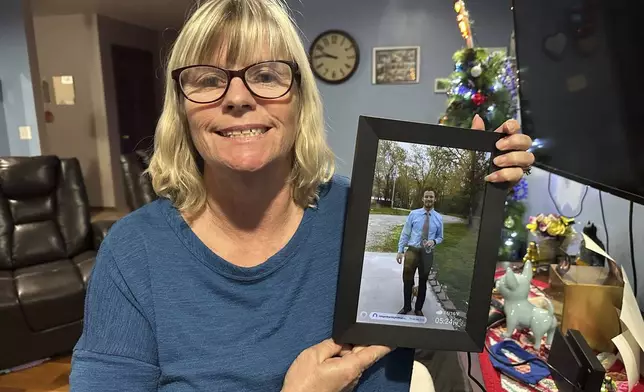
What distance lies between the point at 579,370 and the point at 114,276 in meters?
0.85

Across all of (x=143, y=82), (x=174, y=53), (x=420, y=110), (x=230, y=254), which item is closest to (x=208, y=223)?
(x=230, y=254)

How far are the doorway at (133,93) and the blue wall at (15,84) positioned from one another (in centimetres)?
161

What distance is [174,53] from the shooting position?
830mm

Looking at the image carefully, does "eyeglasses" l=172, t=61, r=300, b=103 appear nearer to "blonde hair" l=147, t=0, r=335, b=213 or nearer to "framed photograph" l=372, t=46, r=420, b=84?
"blonde hair" l=147, t=0, r=335, b=213

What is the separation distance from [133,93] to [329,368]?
19.5 feet

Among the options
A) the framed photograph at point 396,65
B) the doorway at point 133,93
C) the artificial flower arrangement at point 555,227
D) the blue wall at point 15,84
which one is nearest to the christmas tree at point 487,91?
the artificial flower arrangement at point 555,227

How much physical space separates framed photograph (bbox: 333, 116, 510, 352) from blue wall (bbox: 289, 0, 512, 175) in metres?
2.65

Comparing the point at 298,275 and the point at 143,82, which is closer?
the point at 298,275

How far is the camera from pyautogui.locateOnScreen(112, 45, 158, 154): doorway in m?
5.54

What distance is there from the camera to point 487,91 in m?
2.42

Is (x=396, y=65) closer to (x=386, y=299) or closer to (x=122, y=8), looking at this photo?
(x=386, y=299)

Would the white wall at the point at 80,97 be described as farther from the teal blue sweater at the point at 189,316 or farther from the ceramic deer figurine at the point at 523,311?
the ceramic deer figurine at the point at 523,311

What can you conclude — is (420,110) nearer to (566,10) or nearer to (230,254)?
(566,10)

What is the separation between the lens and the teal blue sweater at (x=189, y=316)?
76 centimetres
